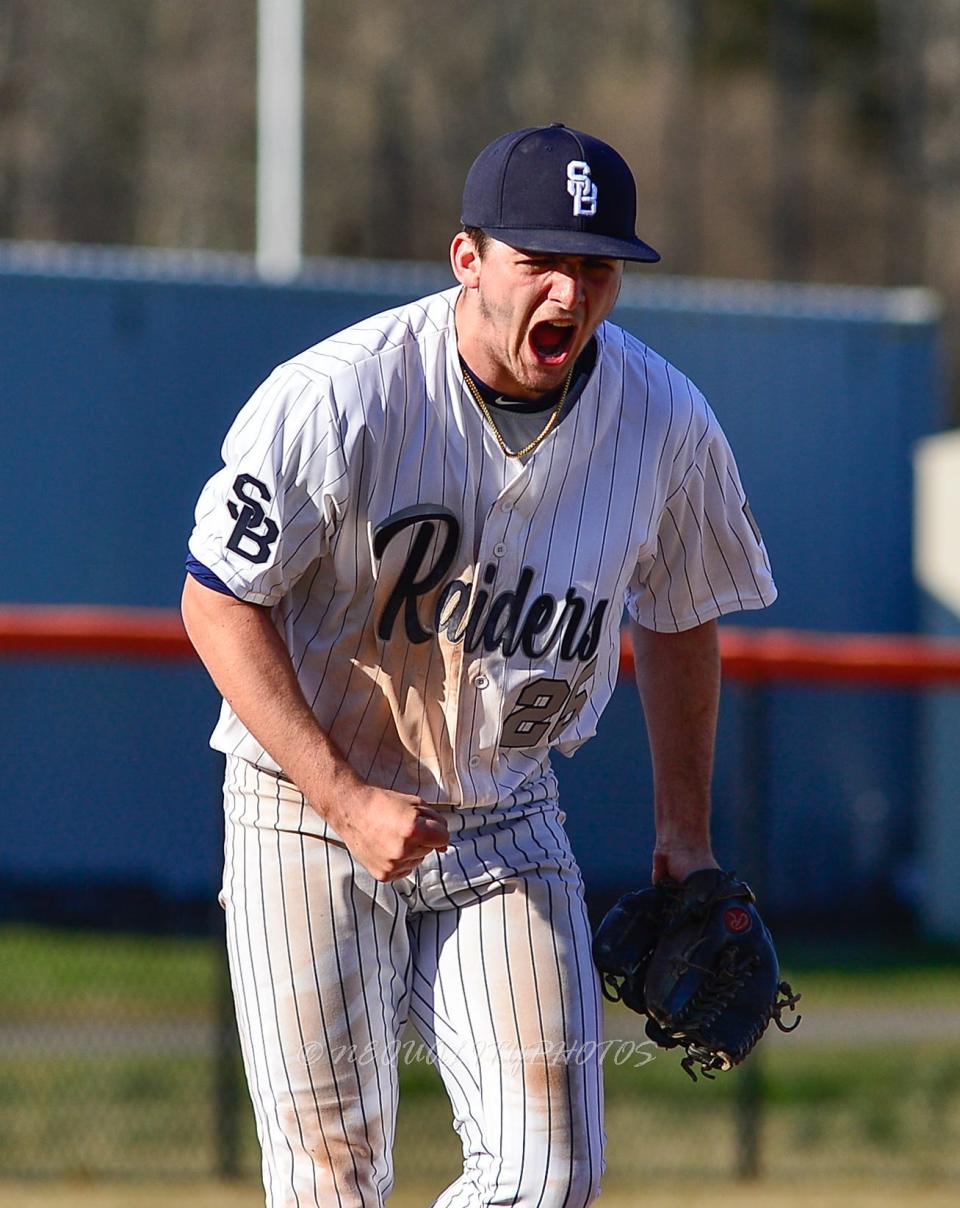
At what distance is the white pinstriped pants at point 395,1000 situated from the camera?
9.43ft

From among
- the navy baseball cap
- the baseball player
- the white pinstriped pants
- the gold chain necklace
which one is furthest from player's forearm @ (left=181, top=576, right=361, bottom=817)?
the navy baseball cap

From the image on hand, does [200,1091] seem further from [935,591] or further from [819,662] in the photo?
[935,591]

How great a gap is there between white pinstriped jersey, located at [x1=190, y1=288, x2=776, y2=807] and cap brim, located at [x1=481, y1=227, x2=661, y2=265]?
0.26m

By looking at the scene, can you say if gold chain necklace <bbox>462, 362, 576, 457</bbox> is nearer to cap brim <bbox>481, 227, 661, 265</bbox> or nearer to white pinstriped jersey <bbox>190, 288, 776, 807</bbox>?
white pinstriped jersey <bbox>190, 288, 776, 807</bbox>

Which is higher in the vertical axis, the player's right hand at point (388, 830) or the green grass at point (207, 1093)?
the player's right hand at point (388, 830)

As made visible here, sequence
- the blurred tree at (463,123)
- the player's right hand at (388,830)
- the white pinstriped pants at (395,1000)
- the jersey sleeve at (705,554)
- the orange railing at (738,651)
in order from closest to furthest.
Answer: 1. the player's right hand at (388,830)
2. the white pinstriped pants at (395,1000)
3. the jersey sleeve at (705,554)
4. the orange railing at (738,651)
5. the blurred tree at (463,123)

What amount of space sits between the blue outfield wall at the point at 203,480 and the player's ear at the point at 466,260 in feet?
14.3

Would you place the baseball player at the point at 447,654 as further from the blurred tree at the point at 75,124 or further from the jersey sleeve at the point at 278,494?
the blurred tree at the point at 75,124

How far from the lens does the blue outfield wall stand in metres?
8.34

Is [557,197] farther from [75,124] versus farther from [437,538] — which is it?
[75,124]

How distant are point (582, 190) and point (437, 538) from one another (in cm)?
56

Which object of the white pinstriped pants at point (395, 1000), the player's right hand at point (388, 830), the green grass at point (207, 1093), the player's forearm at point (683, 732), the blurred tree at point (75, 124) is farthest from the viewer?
the blurred tree at point (75, 124)

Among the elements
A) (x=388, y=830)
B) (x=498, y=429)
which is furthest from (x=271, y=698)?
(x=498, y=429)

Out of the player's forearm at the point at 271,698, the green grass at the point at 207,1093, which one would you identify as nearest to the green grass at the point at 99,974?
the green grass at the point at 207,1093
